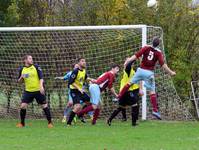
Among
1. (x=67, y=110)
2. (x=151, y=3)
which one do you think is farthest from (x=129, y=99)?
Result: (x=151, y=3)

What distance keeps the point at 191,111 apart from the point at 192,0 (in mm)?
Answer: 4245

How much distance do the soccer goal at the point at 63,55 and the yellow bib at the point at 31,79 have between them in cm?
317

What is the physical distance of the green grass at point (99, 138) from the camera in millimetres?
10781

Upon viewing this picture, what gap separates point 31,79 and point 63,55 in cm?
403

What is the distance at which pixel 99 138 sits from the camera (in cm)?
1220

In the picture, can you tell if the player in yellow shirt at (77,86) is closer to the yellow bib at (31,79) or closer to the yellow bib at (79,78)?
the yellow bib at (79,78)

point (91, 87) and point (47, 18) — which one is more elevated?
point (47, 18)

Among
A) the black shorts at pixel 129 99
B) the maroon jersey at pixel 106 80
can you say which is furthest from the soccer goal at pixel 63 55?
the black shorts at pixel 129 99

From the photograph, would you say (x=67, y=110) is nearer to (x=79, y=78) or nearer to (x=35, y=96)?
(x=79, y=78)

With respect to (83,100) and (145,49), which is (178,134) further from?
(83,100)

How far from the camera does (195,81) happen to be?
20.5 metres

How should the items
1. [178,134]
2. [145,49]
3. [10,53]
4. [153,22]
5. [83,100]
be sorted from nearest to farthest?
[178,134] < [145,49] < [83,100] < [10,53] < [153,22]

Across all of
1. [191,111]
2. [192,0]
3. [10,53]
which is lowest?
[191,111]

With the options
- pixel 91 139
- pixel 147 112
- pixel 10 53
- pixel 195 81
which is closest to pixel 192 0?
pixel 195 81
